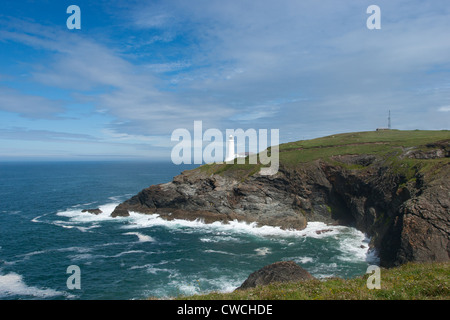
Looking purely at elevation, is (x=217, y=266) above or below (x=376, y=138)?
below

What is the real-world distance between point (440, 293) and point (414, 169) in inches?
1526

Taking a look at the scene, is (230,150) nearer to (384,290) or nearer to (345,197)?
(345,197)

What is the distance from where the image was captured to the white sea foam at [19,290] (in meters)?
31.0

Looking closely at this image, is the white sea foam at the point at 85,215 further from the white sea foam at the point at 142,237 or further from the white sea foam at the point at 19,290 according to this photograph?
the white sea foam at the point at 19,290

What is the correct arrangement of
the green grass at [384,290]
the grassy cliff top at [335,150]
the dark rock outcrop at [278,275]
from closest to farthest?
the green grass at [384,290]
the dark rock outcrop at [278,275]
the grassy cliff top at [335,150]

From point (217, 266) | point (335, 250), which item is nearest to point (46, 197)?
point (217, 266)

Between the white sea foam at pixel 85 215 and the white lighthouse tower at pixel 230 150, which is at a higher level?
the white lighthouse tower at pixel 230 150

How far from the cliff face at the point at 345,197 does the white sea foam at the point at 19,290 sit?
33472 mm

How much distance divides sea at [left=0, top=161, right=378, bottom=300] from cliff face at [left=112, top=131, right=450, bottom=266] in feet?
11.5

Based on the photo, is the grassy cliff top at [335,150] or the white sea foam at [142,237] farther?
the grassy cliff top at [335,150]

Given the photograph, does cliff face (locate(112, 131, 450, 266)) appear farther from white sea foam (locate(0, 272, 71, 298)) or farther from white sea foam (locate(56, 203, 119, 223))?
white sea foam (locate(0, 272, 71, 298))

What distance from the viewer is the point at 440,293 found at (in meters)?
11.8

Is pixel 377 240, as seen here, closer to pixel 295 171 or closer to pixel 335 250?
pixel 335 250

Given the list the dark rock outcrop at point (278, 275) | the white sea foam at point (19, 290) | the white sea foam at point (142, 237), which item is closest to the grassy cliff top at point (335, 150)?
the white sea foam at point (142, 237)
